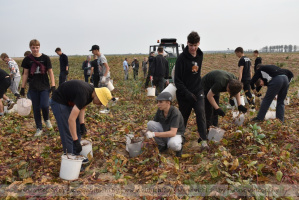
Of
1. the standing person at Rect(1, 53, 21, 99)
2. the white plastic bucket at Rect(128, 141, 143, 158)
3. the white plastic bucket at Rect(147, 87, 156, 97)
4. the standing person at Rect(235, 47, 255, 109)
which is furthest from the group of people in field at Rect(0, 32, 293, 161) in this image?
the white plastic bucket at Rect(147, 87, 156, 97)

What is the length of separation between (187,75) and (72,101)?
174 cm

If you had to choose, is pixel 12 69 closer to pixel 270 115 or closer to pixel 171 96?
pixel 171 96

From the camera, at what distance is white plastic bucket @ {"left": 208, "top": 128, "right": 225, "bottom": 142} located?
386 cm

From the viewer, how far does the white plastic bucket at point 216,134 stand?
3859 millimetres

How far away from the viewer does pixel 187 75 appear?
11.8 ft

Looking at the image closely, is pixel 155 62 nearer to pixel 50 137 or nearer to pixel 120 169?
pixel 50 137

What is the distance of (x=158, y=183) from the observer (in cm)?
284

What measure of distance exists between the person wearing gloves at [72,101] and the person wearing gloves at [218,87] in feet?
5.72

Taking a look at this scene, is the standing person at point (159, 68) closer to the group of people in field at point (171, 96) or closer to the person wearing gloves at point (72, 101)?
the group of people in field at point (171, 96)

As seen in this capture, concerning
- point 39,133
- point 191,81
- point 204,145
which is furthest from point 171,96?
point 39,133

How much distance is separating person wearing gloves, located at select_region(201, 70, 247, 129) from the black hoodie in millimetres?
262

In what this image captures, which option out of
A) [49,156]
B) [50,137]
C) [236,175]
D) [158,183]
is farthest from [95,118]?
[236,175]

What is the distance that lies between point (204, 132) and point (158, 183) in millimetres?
1274

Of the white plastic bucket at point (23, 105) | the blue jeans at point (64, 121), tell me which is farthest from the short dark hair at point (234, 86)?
the white plastic bucket at point (23, 105)
